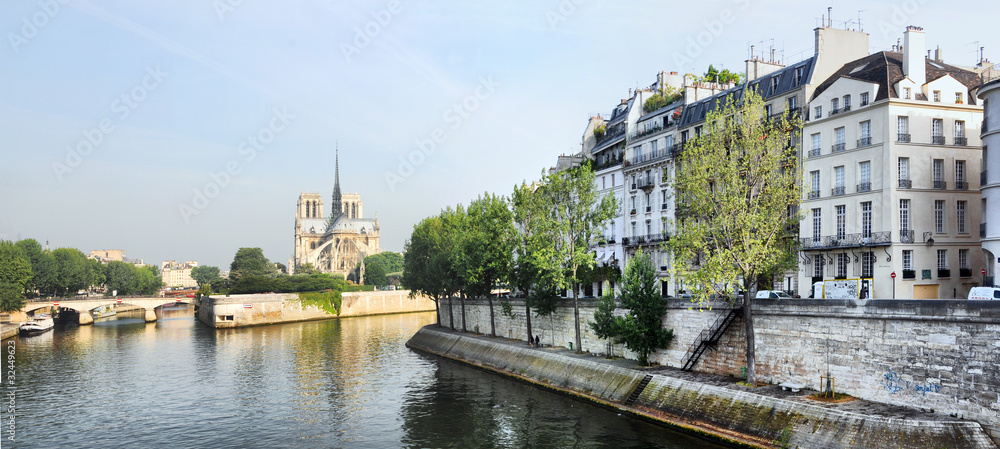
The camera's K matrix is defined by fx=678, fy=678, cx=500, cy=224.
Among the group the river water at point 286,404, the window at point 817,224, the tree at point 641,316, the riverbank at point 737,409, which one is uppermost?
the window at point 817,224

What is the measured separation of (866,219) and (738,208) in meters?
11.0

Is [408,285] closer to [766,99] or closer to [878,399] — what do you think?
[766,99]

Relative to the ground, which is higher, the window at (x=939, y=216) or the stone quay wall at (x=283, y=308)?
the window at (x=939, y=216)

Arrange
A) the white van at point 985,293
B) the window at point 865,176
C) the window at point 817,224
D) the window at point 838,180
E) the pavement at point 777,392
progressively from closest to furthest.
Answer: the pavement at point 777,392, the white van at point 985,293, the window at point 865,176, the window at point 838,180, the window at point 817,224

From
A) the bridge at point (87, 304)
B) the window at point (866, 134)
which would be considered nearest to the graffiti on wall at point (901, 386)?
the window at point (866, 134)

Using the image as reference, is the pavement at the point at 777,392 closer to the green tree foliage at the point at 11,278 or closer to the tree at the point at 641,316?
the tree at the point at 641,316

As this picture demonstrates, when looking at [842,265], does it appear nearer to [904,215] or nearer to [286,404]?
[904,215]

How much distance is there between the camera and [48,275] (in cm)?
12344

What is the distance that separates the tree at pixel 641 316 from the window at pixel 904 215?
14352 millimetres

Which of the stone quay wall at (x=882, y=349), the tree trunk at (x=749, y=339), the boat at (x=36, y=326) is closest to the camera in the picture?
the stone quay wall at (x=882, y=349)

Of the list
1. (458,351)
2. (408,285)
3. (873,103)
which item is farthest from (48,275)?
(873,103)

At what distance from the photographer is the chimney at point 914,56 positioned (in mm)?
40250

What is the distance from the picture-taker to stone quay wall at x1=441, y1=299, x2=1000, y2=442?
2539 centimetres

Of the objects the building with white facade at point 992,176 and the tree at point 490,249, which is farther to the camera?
the tree at point 490,249
